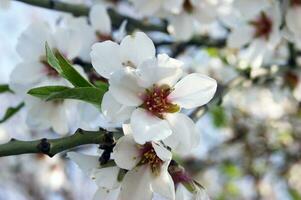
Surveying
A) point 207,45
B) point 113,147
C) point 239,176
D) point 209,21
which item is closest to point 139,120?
point 113,147

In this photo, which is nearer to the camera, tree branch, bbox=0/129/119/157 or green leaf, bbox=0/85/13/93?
tree branch, bbox=0/129/119/157

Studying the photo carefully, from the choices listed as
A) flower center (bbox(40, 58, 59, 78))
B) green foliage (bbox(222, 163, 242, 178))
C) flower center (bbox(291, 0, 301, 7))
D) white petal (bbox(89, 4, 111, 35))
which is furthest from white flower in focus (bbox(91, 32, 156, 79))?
green foliage (bbox(222, 163, 242, 178))

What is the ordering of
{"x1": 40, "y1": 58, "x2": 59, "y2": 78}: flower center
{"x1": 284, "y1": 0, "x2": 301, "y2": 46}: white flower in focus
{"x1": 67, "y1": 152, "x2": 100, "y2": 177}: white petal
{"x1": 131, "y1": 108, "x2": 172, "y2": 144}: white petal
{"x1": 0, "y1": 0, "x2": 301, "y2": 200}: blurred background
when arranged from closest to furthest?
{"x1": 131, "y1": 108, "x2": 172, "y2": 144}: white petal < {"x1": 67, "y1": 152, "x2": 100, "y2": 177}: white petal < {"x1": 40, "y1": 58, "x2": 59, "y2": 78}: flower center < {"x1": 284, "y1": 0, "x2": 301, "y2": 46}: white flower in focus < {"x1": 0, "y1": 0, "x2": 301, "y2": 200}: blurred background

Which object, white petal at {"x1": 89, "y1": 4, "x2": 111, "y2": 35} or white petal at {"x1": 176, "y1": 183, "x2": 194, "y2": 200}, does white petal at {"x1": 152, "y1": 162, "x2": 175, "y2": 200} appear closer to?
white petal at {"x1": 176, "y1": 183, "x2": 194, "y2": 200}

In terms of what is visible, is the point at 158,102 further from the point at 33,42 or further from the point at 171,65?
the point at 33,42

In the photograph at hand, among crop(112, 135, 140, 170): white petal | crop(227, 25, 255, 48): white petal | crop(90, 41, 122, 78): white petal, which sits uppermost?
crop(90, 41, 122, 78): white petal

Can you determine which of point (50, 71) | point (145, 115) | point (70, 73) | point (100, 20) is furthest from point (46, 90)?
point (100, 20)

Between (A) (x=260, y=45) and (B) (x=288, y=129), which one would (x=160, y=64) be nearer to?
(A) (x=260, y=45)
